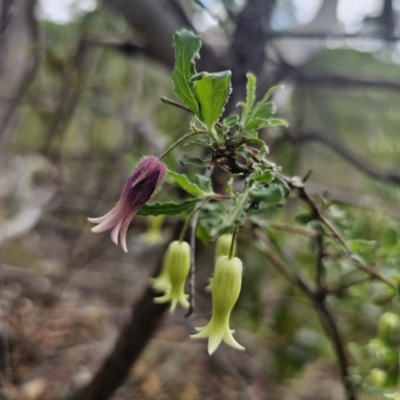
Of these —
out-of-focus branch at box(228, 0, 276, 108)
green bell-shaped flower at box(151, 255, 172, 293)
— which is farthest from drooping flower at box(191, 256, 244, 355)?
out-of-focus branch at box(228, 0, 276, 108)

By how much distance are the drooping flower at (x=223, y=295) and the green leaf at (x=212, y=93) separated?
160mm

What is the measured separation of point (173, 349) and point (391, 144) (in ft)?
3.42

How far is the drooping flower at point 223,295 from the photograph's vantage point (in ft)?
1.69

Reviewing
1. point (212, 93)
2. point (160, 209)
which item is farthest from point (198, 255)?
point (212, 93)

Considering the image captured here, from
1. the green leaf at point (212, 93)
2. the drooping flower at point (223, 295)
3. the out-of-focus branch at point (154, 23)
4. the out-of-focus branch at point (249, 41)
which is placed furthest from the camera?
the out-of-focus branch at point (154, 23)

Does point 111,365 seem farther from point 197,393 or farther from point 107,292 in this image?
point 107,292

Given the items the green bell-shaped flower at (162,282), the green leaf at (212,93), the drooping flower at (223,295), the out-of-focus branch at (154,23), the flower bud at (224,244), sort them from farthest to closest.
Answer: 1. the out-of-focus branch at (154,23)
2. the green bell-shaped flower at (162,282)
3. the flower bud at (224,244)
4. the drooping flower at (223,295)
5. the green leaf at (212,93)

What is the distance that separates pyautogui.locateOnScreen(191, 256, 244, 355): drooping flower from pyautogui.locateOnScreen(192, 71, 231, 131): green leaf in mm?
160

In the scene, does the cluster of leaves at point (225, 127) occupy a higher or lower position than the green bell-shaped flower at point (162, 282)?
higher

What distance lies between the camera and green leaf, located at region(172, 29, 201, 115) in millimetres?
429

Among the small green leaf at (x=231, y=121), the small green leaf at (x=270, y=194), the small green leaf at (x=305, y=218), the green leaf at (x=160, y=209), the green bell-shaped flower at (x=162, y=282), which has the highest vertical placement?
the small green leaf at (x=231, y=121)

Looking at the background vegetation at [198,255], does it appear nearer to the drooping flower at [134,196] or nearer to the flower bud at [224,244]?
the flower bud at [224,244]

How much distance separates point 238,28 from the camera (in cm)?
101

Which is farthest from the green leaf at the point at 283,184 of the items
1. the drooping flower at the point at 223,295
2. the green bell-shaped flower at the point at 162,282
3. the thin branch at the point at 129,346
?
the thin branch at the point at 129,346
